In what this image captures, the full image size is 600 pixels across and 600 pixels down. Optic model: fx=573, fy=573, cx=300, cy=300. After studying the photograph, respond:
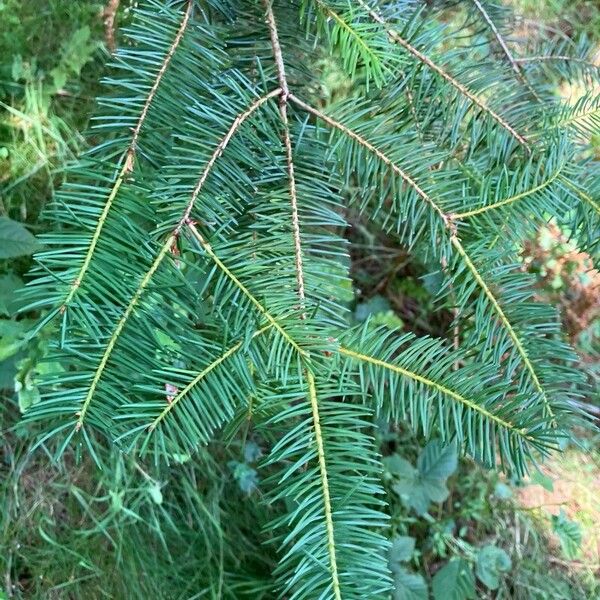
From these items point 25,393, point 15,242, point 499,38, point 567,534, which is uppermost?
point 499,38

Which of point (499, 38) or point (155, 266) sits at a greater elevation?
point (499, 38)

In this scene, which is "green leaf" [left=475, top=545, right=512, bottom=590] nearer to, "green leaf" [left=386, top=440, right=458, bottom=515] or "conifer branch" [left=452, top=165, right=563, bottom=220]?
"green leaf" [left=386, top=440, right=458, bottom=515]

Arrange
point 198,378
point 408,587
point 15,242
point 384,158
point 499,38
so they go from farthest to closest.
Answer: point 408,587, point 15,242, point 499,38, point 384,158, point 198,378

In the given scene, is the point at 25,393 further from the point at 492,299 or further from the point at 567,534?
the point at 567,534

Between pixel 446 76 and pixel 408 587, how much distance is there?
0.91 m

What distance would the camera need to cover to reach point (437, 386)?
519 millimetres

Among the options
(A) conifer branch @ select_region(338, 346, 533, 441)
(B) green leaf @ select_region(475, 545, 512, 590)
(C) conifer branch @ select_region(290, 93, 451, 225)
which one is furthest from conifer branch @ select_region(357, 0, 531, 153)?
(B) green leaf @ select_region(475, 545, 512, 590)

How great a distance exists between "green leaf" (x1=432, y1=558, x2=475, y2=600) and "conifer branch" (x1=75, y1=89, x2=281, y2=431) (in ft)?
2.89

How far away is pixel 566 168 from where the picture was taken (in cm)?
59

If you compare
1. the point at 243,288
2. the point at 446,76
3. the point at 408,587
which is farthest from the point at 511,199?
the point at 408,587

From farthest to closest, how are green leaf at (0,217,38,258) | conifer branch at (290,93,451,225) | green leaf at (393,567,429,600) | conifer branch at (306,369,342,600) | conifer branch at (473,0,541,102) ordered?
1. green leaf at (393,567,429,600)
2. green leaf at (0,217,38,258)
3. conifer branch at (473,0,541,102)
4. conifer branch at (290,93,451,225)
5. conifer branch at (306,369,342,600)

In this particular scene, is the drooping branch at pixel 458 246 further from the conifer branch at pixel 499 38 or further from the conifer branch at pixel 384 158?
the conifer branch at pixel 499 38

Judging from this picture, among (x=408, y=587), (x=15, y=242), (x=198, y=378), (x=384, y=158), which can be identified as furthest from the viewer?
(x=408, y=587)

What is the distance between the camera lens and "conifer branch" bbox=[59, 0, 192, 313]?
49 centimetres
